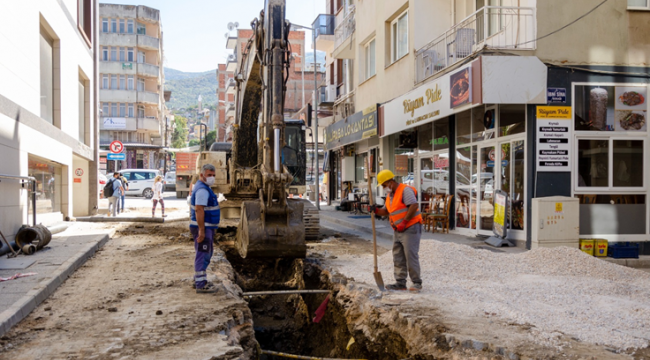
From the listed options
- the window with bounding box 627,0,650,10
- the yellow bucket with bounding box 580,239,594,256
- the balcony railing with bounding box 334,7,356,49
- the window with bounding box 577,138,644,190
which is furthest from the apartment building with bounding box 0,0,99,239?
the window with bounding box 627,0,650,10

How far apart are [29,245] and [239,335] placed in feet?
20.7

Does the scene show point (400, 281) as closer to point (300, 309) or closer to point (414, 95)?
point (300, 309)

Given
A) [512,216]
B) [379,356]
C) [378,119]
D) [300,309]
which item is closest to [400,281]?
[379,356]

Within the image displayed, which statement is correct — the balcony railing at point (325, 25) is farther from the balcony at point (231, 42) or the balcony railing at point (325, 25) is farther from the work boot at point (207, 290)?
the balcony at point (231, 42)

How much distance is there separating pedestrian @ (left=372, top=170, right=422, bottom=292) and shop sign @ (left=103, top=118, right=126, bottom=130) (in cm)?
5046

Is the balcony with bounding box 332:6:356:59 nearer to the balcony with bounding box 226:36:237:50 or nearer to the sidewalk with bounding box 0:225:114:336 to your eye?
→ the sidewalk with bounding box 0:225:114:336

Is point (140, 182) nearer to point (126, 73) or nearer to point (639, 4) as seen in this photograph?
point (126, 73)

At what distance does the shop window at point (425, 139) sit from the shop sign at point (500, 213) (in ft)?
15.5

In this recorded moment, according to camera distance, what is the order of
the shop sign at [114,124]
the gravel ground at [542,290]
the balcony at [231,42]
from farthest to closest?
the balcony at [231,42]
the shop sign at [114,124]
the gravel ground at [542,290]

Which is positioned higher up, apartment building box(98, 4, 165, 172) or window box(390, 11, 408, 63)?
apartment building box(98, 4, 165, 172)

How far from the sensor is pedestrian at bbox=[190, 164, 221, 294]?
6.50m

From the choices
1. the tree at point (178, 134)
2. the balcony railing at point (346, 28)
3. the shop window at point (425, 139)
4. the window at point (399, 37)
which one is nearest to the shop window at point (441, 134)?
the shop window at point (425, 139)

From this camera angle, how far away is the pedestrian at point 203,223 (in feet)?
21.3

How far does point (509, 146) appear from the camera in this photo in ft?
37.8
